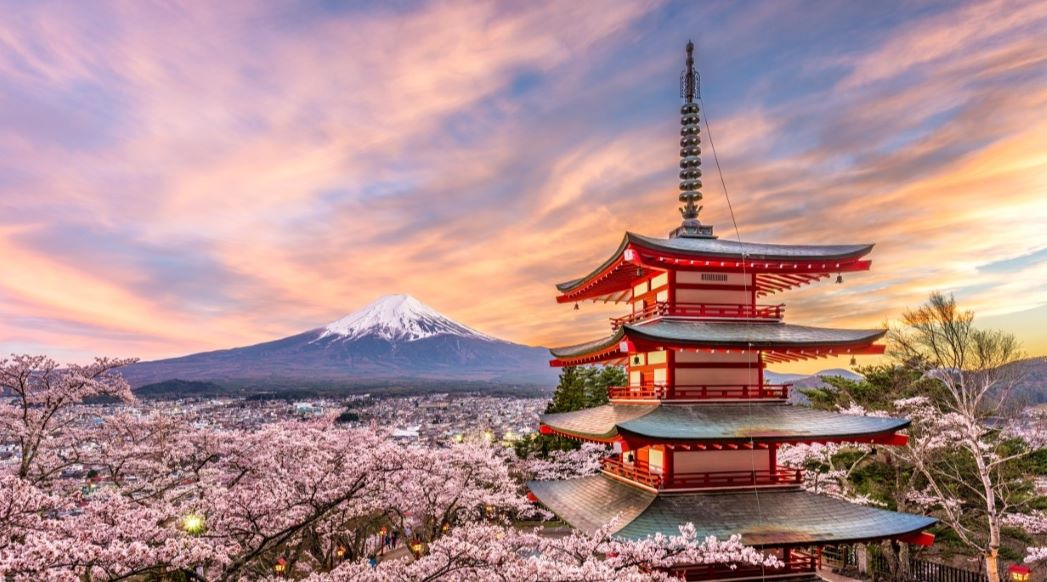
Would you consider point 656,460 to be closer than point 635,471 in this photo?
Yes

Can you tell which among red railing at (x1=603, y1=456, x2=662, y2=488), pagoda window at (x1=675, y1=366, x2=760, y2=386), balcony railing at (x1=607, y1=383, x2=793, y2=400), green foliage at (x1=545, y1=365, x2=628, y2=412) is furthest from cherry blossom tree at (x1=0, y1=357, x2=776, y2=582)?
green foliage at (x1=545, y1=365, x2=628, y2=412)

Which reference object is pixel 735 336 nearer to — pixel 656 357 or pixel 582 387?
pixel 656 357

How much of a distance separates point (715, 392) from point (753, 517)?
117 inches

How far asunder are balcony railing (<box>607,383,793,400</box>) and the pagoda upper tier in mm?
2803

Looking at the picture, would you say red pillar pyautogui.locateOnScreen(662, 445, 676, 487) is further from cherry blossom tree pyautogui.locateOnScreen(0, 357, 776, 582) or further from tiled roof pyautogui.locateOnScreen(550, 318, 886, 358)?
tiled roof pyautogui.locateOnScreen(550, 318, 886, 358)

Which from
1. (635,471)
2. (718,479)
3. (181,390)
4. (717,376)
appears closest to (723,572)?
(718,479)

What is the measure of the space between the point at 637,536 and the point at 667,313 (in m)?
5.44

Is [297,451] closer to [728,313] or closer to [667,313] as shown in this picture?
[667,313]

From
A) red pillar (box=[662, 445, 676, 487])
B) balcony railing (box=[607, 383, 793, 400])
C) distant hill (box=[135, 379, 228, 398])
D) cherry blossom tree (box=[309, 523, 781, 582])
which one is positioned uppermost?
balcony railing (box=[607, 383, 793, 400])

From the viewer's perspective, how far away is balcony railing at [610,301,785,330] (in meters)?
14.3

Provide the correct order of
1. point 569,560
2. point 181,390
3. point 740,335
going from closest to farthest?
point 569,560 → point 740,335 → point 181,390

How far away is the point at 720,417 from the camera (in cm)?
1338

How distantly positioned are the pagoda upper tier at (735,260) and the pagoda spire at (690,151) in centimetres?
55

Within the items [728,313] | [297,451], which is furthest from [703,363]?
[297,451]
